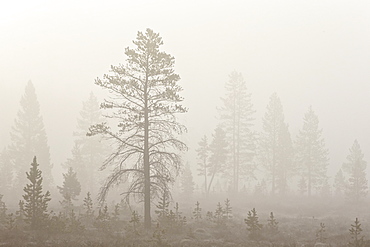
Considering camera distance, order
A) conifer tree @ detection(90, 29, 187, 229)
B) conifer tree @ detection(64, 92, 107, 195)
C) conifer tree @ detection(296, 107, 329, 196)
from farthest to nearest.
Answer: conifer tree @ detection(296, 107, 329, 196), conifer tree @ detection(64, 92, 107, 195), conifer tree @ detection(90, 29, 187, 229)

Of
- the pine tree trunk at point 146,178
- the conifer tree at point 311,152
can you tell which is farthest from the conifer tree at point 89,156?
the conifer tree at point 311,152

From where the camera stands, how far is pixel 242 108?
4947 centimetres

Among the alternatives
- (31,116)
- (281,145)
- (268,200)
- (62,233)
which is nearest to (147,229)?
(62,233)

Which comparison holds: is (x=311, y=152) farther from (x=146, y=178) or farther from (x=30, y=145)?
(x=30, y=145)

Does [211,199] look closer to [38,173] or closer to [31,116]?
[31,116]

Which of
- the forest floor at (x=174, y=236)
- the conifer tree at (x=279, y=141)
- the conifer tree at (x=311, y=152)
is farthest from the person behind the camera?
the conifer tree at (x=311, y=152)

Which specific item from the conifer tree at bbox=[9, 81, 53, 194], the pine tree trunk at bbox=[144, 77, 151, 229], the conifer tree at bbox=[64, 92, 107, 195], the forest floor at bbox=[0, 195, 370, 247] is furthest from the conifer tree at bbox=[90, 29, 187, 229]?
the conifer tree at bbox=[9, 81, 53, 194]

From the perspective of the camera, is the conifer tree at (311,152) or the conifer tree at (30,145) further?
the conifer tree at (311,152)

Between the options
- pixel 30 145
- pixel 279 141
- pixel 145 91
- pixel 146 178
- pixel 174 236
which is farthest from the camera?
pixel 279 141

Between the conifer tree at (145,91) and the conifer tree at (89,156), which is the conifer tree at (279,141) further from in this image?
the conifer tree at (145,91)

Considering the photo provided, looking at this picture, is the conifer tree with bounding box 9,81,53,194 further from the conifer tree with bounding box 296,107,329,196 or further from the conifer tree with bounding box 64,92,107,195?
the conifer tree with bounding box 296,107,329,196

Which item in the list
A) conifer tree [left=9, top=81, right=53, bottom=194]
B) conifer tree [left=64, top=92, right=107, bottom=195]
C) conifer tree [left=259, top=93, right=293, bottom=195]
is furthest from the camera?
conifer tree [left=259, top=93, right=293, bottom=195]

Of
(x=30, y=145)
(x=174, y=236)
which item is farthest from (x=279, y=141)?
(x=174, y=236)

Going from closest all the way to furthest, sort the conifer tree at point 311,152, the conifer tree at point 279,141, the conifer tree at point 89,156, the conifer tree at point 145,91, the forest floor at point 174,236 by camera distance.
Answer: the forest floor at point 174,236, the conifer tree at point 145,91, the conifer tree at point 89,156, the conifer tree at point 279,141, the conifer tree at point 311,152
